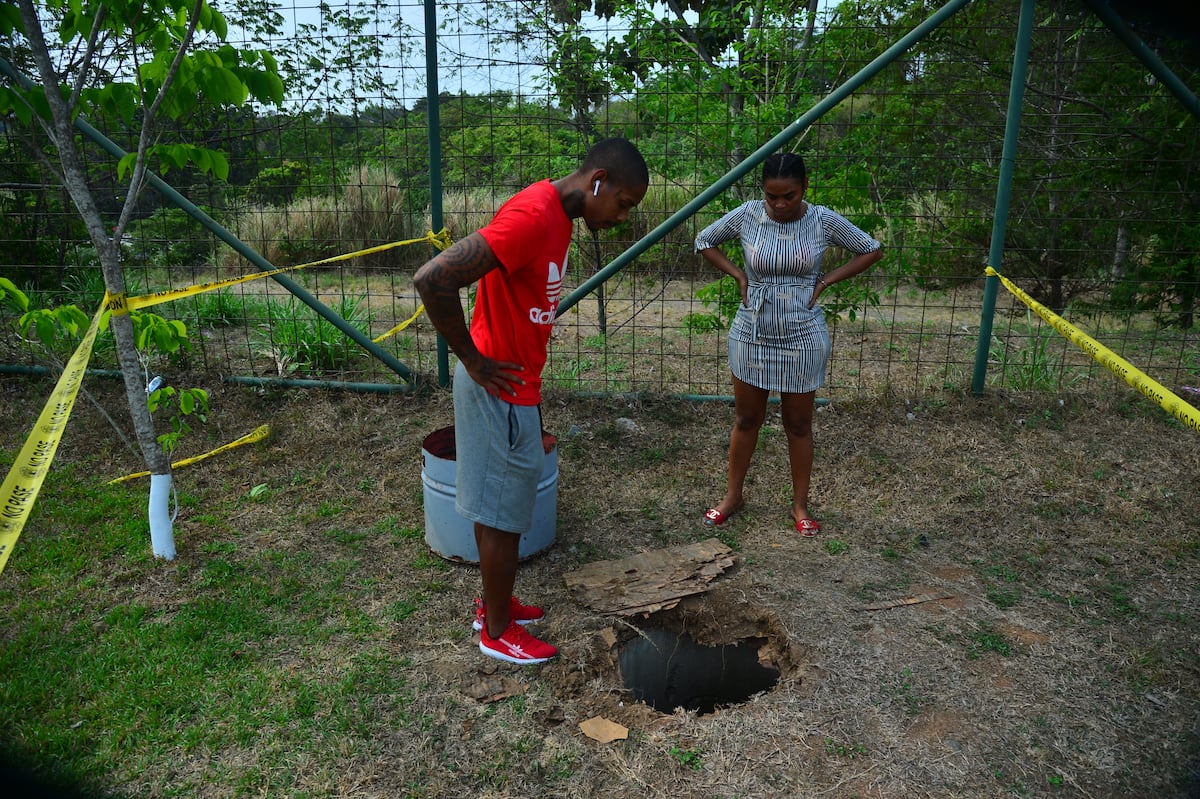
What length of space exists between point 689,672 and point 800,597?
0.59 m

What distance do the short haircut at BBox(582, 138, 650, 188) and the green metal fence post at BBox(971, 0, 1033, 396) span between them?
10.6 feet

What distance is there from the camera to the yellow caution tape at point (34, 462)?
2.27 meters

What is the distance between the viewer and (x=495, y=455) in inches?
106

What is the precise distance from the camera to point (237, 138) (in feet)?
17.4

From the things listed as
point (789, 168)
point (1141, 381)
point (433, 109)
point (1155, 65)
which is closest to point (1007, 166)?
point (1155, 65)

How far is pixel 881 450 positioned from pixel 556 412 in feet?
6.68

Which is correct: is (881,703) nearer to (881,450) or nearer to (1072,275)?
(881,450)

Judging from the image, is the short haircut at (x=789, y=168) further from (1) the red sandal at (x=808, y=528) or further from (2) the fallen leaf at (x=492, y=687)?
(2) the fallen leaf at (x=492, y=687)

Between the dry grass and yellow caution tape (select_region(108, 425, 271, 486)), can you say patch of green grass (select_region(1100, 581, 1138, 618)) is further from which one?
yellow caution tape (select_region(108, 425, 271, 486))

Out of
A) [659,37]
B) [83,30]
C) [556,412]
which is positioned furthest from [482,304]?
[659,37]

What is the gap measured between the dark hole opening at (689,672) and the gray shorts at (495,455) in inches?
32.6

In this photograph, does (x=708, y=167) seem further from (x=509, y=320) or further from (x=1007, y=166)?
(x=509, y=320)

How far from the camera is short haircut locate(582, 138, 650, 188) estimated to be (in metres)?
2.55

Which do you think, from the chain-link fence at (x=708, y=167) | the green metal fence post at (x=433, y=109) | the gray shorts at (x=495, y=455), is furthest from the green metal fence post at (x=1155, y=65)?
the gray shorts at (x=495, y=455)
